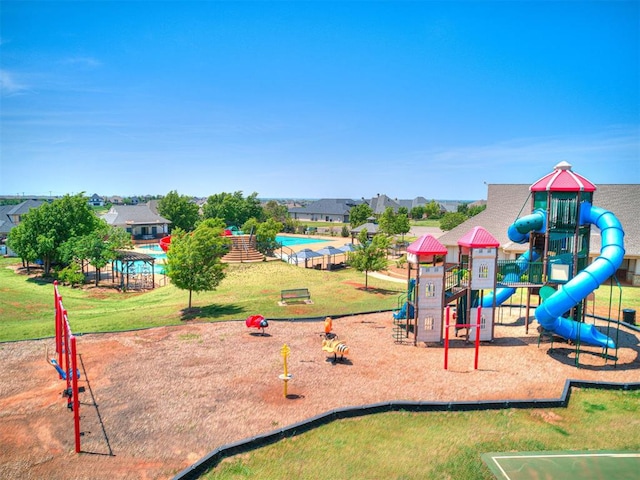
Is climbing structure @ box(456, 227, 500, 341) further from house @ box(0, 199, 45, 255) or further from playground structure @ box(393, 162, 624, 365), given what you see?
house @ box(0, 199, 45, 255)

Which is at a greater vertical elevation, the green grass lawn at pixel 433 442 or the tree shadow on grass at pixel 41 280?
the green grass lawn at pixel 433 442

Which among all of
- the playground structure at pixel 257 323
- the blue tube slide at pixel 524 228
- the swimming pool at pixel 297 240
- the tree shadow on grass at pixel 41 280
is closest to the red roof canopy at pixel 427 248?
the blue tube slide at pixel 524 228

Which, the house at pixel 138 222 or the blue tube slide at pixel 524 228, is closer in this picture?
the blue tube slide at pixel 524 228

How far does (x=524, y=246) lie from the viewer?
39.0 metres

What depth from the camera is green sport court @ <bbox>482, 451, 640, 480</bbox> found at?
11000 mm

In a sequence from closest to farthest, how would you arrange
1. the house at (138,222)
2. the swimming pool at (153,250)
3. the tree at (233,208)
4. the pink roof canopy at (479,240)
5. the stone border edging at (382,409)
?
the stone border edging at (382,409), the pink roof canopy at (479,240), the swimming pool at (153,250), the house at (138,222), the tree at (233,208)

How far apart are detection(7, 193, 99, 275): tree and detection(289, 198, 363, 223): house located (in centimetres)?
7912

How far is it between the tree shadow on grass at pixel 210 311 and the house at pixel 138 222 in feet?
153

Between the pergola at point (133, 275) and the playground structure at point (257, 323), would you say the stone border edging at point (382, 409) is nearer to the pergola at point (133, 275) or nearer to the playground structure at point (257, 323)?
the playground structure at point (257, 323)

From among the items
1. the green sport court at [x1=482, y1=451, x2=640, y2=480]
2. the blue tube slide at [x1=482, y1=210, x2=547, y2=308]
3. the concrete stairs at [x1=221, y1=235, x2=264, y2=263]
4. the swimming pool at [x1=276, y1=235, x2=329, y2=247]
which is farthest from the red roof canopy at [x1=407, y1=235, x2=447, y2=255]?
the swimming pool at [x1=276, y1=235, x2=329, y2=247]

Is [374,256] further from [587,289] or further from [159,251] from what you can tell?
[159,251]

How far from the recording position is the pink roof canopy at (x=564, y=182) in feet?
68.3

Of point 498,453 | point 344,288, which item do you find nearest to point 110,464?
point 498,453

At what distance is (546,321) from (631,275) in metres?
22.0
